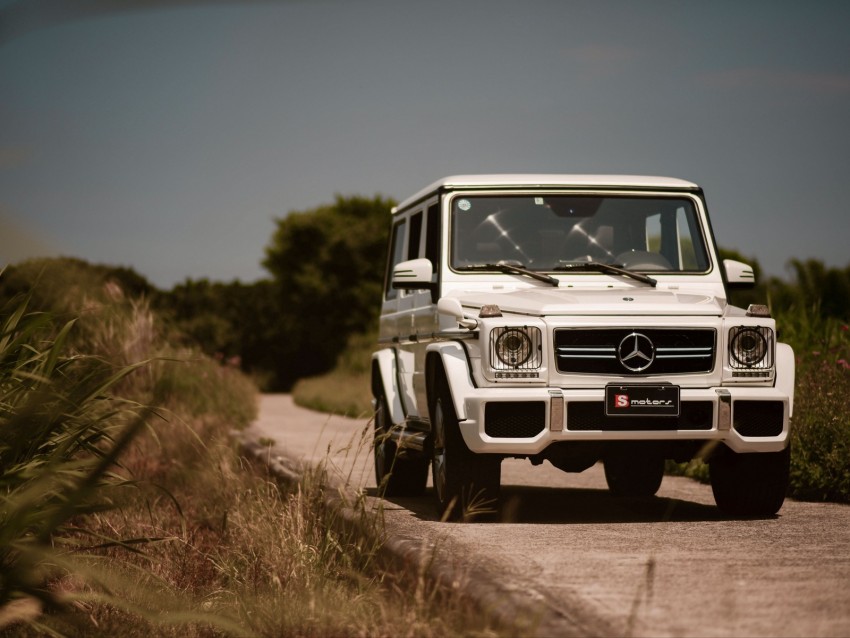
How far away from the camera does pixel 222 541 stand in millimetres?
8734

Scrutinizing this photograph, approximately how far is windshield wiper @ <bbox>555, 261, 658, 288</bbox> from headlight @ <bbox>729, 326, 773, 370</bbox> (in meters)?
0.96

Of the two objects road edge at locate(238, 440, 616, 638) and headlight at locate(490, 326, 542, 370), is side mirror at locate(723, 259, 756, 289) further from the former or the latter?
road edge at locate(238, 440, 616, 638)

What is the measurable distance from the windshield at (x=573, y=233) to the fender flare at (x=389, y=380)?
4.98ft

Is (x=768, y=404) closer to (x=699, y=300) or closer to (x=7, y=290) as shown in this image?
(x=699, y=300)

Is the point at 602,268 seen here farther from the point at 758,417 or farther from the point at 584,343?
the point at 758,417

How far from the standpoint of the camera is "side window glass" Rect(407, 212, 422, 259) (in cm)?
994

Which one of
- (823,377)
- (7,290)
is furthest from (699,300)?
(7,290)

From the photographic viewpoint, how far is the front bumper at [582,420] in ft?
24.2

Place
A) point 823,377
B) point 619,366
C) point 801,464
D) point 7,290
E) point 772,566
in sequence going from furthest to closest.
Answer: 1. point 7,290
2. point 823,377
3. point 801,464
4. point 619,366
5. point 772,566

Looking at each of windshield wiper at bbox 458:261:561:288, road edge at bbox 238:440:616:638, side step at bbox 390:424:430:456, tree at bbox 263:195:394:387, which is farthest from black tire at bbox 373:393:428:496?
tree at bbox 263:195:394:387

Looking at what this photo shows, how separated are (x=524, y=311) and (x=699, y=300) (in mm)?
1060

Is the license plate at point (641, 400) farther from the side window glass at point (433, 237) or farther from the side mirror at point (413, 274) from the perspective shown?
the side window glass at point (433, 237)

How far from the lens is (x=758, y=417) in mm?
7637

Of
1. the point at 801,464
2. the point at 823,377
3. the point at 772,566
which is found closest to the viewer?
the point at 772,566
